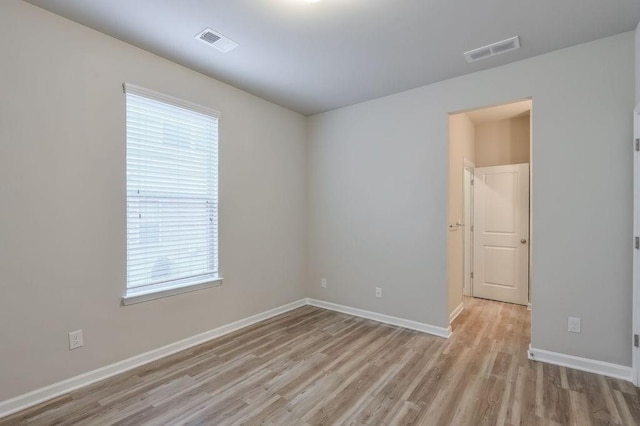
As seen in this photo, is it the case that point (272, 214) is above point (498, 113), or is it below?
below

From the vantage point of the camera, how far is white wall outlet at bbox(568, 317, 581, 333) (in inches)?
104

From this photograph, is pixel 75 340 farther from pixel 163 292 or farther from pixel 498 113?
pixel 498 113

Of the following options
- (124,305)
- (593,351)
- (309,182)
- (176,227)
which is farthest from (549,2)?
(124,305)

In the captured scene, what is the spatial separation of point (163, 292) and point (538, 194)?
11.8 ft

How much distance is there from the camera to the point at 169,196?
2971 mm

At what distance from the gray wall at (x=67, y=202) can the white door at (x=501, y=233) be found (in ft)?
→ 13.3

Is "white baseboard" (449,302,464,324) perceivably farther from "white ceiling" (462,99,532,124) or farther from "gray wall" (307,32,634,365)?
"white ceiling" (462,99,532,124)

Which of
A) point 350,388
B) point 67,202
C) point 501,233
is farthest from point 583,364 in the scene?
point 67,202

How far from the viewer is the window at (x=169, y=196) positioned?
8.90ft

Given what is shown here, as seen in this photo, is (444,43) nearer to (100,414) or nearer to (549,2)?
(549,2)

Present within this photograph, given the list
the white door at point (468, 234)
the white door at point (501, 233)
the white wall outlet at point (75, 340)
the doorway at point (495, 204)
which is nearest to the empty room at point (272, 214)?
the white wall outlet at point (75, 340)

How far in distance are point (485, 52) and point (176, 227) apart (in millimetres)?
3315

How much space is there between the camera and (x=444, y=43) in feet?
8.63

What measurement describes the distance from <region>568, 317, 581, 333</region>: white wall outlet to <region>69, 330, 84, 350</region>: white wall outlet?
4.03m
